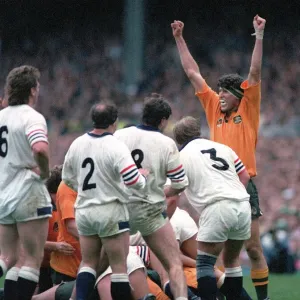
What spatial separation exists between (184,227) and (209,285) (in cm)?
100

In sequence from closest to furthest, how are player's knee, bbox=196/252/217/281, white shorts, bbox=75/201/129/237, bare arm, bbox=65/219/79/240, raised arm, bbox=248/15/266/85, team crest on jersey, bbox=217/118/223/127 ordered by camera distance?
white shorts, bbox=75/201/129/237 → player's knee, bbox=196/252/217/281 → bare arm, bbox=65/219/79/240 → raised arm, bbox=248/15/266/85 → team crest on jersey, bbox=217/118/223/127

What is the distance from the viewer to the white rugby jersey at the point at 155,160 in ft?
27.0

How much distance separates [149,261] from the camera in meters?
9.01

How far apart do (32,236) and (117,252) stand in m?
0.66

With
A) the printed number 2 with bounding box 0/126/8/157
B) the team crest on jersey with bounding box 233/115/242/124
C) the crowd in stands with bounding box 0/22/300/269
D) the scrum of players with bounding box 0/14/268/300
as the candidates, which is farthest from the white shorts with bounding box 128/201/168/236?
the crowd in stands with bounding box 0/22/300/269

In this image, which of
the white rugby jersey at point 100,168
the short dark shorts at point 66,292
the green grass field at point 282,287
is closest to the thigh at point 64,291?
the short dark shorts at point 66,292

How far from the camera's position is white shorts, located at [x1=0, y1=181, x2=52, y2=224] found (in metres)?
7.84

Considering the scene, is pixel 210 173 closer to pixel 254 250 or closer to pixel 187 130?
pixel 187 130

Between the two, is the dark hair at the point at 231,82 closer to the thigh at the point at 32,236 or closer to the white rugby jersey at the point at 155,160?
the white rugby jersey at the point at 155,160

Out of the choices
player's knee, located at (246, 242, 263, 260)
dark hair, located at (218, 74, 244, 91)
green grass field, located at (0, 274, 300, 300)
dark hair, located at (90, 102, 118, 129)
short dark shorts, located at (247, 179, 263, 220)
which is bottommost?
green grass field, located at (0, 274, 300, 300)

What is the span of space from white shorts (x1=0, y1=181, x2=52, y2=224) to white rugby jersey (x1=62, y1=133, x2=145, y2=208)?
29 cm

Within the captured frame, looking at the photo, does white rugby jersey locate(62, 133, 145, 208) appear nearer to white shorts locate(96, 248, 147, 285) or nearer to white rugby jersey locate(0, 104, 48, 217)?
white rugby jersey locate(0, 104, 48, 217)

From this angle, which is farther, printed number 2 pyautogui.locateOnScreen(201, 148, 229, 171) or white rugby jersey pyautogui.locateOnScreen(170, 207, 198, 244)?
white rugby jersey pyautogui.locateOnScreen(170, 207, 198, 244)

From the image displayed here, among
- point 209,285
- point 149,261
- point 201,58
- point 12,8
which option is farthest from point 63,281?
point 12,8
